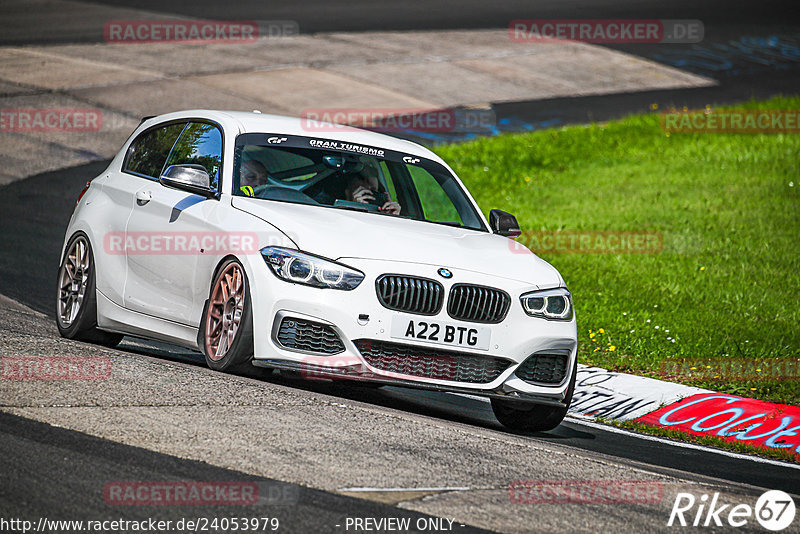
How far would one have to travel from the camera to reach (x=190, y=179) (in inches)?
312

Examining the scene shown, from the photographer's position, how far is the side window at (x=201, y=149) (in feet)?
27.5

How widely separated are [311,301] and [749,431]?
382 cm

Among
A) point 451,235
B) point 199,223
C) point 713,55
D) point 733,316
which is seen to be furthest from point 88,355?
point 713,55

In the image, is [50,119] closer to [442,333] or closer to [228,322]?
[228,322]

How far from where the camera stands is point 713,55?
3105 centimetres

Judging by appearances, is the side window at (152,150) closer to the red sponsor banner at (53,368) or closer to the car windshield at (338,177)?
the car windshield at (338,177)

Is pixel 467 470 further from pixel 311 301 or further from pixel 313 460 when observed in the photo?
pixel 311 301

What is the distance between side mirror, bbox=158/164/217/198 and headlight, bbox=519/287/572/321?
2187 millimetres

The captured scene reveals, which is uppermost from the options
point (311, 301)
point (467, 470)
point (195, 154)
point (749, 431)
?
point (195, 154)

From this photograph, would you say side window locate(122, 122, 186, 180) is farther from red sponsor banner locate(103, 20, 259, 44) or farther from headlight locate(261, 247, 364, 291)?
red sponsor banner locate(103, 20, 259, 44)

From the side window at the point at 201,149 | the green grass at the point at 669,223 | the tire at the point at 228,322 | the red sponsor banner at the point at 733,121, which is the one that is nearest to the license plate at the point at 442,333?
the tire at the point at 228,322

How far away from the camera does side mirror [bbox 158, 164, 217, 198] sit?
26.0 feet

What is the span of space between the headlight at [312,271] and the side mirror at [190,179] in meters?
1.03

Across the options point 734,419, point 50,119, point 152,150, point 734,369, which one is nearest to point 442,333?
point 734,419
